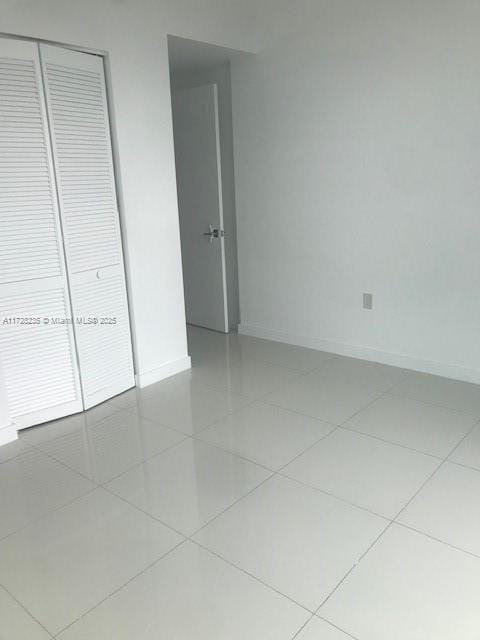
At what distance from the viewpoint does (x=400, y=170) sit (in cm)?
351

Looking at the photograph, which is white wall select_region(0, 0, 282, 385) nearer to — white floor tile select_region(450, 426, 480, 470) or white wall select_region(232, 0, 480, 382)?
white wall select_region(232, 0, 480, 382)

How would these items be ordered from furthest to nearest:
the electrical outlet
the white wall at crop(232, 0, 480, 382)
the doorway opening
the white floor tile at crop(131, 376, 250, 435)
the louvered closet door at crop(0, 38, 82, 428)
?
the doorway opening, the electrical outlet, the white wall at crop(232, 0, 480, 382), the white floor tile at crop(131, 376, 250, 435), the louvered closet door at crop(0, 38, 82, 428)

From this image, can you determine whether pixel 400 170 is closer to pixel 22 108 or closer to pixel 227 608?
pixel 22 108

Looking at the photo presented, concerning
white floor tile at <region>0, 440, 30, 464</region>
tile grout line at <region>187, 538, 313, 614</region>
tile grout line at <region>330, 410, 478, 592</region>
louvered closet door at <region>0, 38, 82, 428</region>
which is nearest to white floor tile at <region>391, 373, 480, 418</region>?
tile grout line at <region>330, 410, 478, 592</region>

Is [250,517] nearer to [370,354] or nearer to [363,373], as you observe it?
[363,373]

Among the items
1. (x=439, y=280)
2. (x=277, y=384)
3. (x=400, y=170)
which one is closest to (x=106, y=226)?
(x=277, y=384)

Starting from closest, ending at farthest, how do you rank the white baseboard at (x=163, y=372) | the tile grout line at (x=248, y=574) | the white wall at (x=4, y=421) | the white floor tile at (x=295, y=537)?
the tile grout line at (x=248, y=574) < the white floor tile at (x=295, y=537) < the white wall at (x=4, y=421) < the white baseboard at (x=163, y=372)

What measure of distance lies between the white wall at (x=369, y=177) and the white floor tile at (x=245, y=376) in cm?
57

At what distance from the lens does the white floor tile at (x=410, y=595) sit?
165 cm

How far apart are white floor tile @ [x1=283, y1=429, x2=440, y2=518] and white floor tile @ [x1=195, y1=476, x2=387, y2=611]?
0.31 feet

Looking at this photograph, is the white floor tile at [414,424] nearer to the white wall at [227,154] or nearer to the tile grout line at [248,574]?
the tile grout line at [248,574]

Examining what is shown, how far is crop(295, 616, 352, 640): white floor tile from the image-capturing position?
1629 mm

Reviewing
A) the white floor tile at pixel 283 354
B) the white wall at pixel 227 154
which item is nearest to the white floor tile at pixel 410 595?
the white floor tile at pixel 283 354

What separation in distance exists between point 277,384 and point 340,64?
7.38 feet
